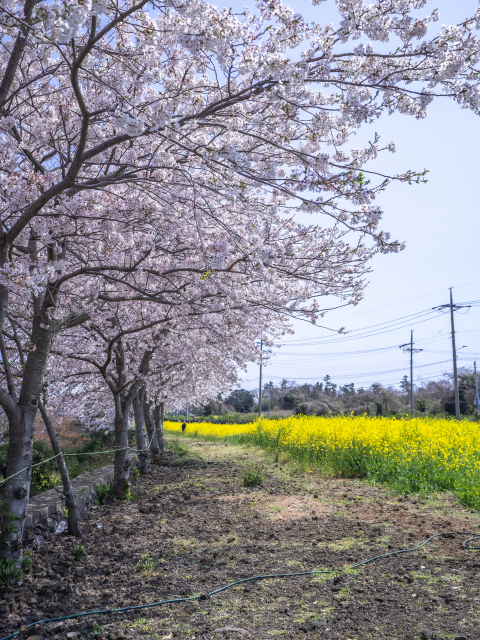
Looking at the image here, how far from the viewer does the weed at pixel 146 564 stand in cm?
452

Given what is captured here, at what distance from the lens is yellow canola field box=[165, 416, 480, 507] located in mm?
7786

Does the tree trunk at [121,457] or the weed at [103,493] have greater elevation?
the tree trunk at [121,457]

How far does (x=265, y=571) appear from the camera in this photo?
14.5 ft

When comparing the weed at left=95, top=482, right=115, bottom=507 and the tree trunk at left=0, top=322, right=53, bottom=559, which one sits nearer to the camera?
the tree trunk at left=0, top=322, right=53, bottom=559

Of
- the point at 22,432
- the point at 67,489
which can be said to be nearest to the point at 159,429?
the point at 67,489

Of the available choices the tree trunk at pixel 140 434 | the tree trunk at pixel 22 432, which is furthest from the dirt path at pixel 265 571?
the tree trunk at pixel 140 434

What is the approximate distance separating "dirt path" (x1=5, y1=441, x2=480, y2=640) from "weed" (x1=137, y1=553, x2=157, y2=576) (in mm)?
20

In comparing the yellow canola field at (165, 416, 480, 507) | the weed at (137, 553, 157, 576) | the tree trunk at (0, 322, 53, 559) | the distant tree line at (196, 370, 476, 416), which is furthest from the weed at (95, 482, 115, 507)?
the distant tree line at (196, 370, 476, 416)

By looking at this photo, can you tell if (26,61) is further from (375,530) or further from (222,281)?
(375,530)

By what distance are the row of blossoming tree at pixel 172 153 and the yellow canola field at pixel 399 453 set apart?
12.2 feet

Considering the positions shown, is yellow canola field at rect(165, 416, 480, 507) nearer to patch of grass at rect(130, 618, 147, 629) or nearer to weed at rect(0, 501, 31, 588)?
patch of grass at rect(130, 618, 147, 629)

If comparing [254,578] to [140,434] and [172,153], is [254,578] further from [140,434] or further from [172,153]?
[140,434]

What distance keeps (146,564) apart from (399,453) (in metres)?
6.13

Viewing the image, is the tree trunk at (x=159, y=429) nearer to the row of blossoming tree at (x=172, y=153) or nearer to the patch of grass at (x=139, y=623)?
the row of blossoming tree at (x=172, y=153)
